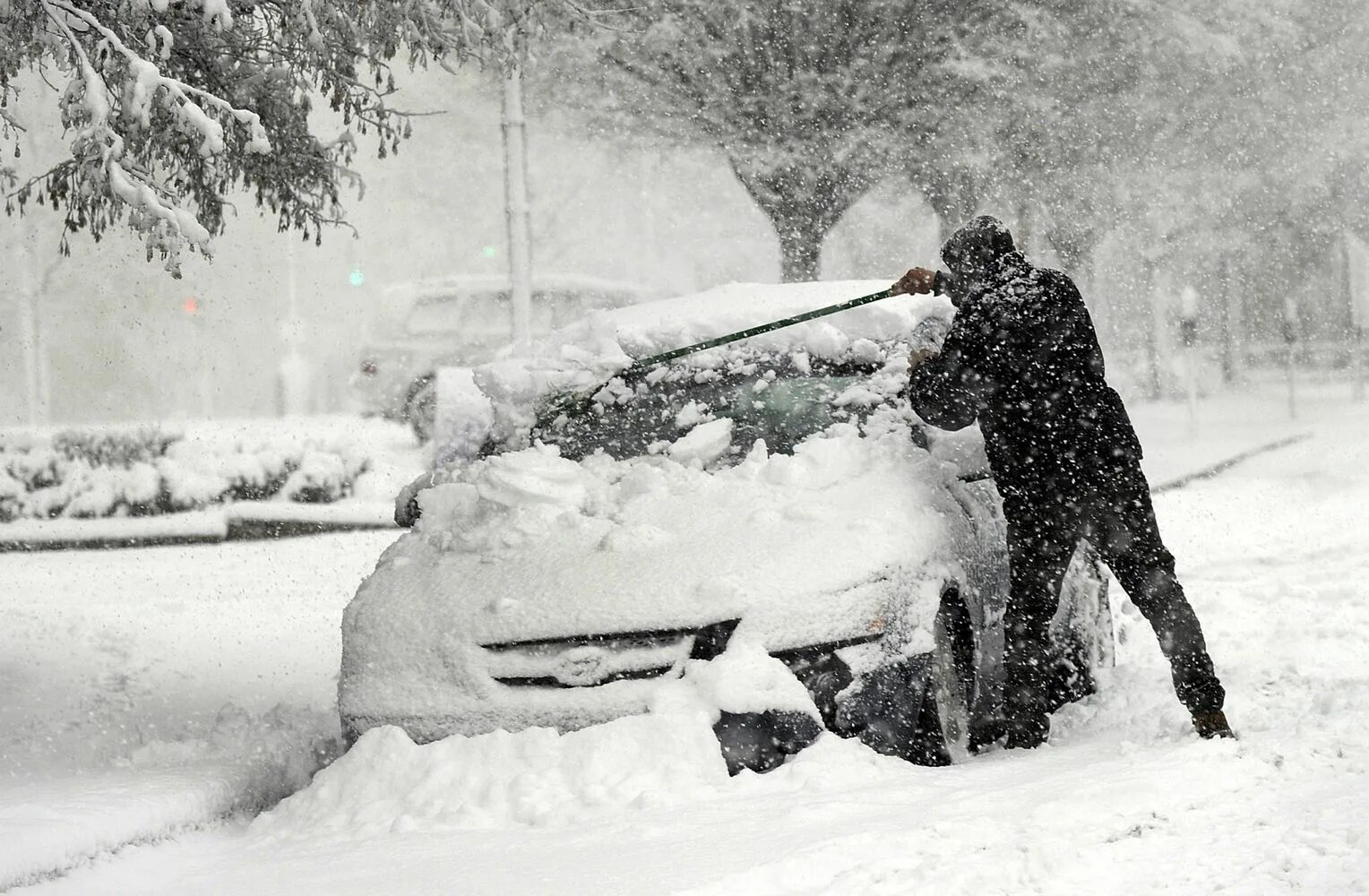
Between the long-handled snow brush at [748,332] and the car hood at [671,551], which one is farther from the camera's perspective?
the long-handled snow brush at [748,332]

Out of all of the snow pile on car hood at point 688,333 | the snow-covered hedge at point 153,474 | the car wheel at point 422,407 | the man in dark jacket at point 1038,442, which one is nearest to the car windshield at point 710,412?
the snow pile on car hood at point 688,333

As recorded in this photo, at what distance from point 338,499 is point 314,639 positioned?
4859 millimetres

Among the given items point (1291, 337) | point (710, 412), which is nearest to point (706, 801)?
point (710, 412)

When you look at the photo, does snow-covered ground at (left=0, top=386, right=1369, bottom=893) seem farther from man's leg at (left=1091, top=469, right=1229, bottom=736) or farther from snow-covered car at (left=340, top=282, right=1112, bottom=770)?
man's leg at (left=1091, top=469, right=1229, bottom=736)

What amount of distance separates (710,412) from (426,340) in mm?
11723

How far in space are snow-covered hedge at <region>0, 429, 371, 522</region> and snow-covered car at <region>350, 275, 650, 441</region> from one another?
79.4 inches

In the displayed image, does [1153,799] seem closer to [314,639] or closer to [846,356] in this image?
[846,356]

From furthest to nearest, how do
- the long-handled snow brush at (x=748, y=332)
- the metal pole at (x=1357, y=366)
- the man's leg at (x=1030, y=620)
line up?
the metal pole at (x=1357, y=366) → the long-handled snow brush at (x=748, y=332) → the man's leg at (x=1030, y=620)

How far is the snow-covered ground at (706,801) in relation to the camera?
3.67 m

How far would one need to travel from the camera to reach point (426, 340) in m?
17.2

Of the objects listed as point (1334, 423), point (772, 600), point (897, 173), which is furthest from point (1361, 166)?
point (772, 600)

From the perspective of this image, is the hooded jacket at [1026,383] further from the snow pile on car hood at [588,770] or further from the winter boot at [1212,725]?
the snow pile on car hood at [588,770]

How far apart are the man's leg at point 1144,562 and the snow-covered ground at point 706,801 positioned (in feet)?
1.07

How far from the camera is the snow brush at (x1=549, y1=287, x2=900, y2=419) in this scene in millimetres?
6059
